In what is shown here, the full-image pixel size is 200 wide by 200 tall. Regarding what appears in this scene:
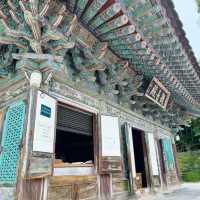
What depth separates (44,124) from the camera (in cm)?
306

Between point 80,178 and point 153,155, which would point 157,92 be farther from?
point 80,178

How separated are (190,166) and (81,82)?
14730 millimetres

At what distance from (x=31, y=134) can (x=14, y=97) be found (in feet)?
3.10

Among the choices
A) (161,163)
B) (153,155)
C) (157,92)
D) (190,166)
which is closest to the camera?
(157,92)

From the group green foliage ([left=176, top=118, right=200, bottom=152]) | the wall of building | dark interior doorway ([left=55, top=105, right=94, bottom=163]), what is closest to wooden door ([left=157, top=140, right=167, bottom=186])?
the wall of building

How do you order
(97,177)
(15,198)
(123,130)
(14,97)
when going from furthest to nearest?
(123,130)
(97,177)
(14,97)
(15,198)

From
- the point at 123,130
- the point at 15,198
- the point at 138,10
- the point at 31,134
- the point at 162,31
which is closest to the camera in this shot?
the point at 15,198

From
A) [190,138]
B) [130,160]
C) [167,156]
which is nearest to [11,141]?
[130,160]

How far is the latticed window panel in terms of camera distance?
9.70 feet

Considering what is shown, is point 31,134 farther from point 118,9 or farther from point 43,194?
point 118,9

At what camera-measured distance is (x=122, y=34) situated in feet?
12.0

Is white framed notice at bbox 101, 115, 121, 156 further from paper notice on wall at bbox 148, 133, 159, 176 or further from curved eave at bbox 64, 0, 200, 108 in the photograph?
paper notice on wall at bbox 148, 133, 159, 176

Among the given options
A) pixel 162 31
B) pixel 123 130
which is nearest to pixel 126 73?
pixel 123 130

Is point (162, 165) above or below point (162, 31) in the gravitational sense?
below
